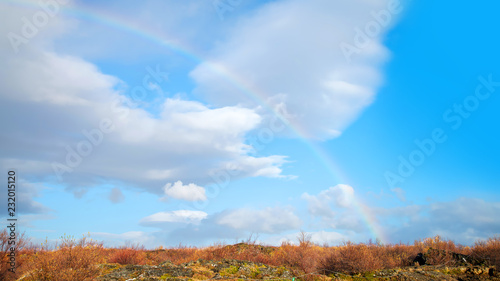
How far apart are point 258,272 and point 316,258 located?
15.0 ft

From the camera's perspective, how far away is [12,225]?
1416 cm

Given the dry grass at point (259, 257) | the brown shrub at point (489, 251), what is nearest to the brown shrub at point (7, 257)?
the dry grass at point (259, 257)

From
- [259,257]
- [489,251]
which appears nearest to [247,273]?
[259,257]

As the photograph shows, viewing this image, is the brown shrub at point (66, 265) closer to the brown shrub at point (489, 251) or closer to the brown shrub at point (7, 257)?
the brown shrub at point (7, 257)

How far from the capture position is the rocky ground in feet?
42.3

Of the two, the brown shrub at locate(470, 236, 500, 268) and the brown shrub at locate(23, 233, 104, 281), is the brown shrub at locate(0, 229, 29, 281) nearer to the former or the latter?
the brown shrub at locate(23, 233, 104, 281)

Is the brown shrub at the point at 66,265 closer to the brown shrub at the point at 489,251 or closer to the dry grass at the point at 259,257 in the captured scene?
the dry grass at the point at 259,257

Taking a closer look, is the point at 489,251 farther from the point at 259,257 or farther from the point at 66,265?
the point at 66,265

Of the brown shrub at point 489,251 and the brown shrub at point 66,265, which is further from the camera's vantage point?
the brown shrub at point 489,251

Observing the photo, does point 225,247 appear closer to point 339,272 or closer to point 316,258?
point 316,258

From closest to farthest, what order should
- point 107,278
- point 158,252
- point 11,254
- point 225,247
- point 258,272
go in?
point 107,278 → point 11,254 → point 258,272 → point 225,247 → point 158,252

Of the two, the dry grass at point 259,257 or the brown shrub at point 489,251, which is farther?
the brown shrub at point 489,251

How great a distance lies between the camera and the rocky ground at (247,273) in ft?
42.3

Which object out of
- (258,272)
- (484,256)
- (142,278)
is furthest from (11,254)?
(484,256)
